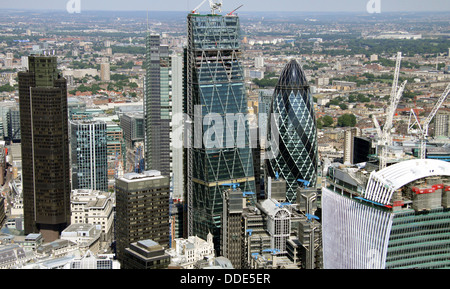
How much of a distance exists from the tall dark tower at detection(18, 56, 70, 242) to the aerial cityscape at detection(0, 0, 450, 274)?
0.18ft

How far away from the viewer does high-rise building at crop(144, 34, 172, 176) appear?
26125mm

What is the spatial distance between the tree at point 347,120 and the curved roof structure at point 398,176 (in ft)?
101

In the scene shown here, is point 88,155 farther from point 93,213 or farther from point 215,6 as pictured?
point 215,6

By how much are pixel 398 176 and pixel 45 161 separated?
16.5 metres

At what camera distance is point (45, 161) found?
2411 centimetres

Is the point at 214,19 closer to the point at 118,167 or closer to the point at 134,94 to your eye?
the point at 118,167

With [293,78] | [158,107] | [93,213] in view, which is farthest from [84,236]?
[293,78]

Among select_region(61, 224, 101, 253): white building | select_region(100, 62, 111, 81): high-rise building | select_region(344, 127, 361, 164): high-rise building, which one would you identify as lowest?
select_region(61, 224, 101, 253): white building

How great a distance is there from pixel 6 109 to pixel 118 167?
1485 cm

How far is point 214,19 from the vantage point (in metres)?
21.9

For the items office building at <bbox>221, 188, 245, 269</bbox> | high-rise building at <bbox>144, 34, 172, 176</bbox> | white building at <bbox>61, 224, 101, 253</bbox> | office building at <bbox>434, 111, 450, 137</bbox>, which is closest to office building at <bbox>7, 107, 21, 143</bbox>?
high-rise building at <bbox>144, 34, 172, 176</bbox>

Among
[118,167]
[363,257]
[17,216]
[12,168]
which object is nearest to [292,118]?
[118,167]

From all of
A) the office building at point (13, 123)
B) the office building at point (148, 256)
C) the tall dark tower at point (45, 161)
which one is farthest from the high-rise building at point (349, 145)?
the office building at point (13, 123)

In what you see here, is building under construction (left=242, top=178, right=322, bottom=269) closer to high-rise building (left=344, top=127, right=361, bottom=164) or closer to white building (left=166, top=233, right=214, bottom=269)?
white building (left=166, top=233, right=214, bottom=269)
